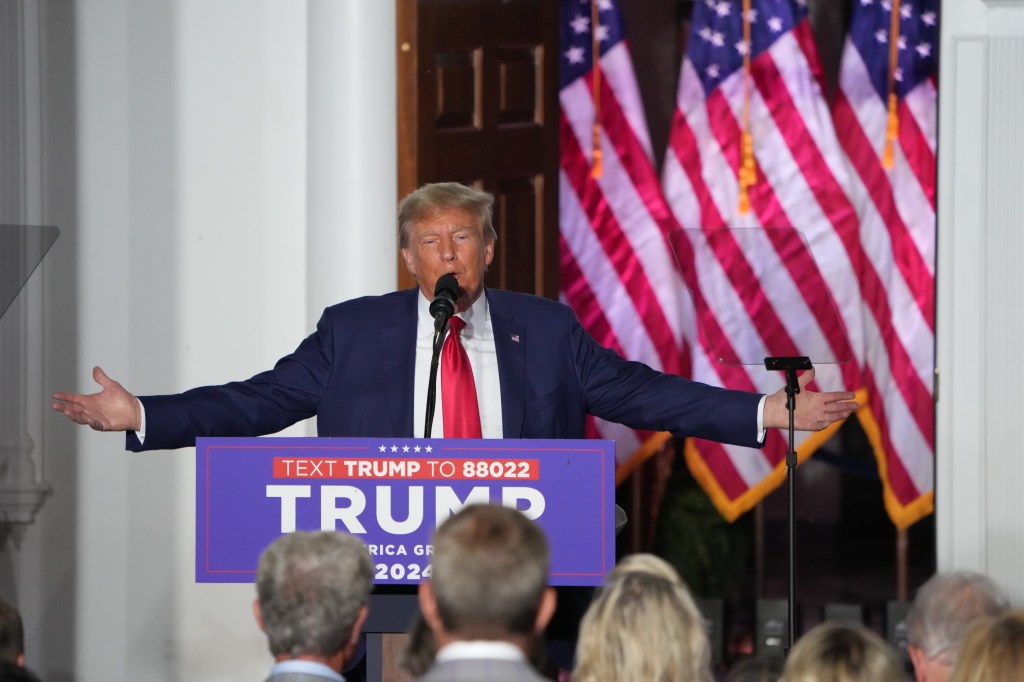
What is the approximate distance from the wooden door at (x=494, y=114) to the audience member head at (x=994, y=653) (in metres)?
3.49

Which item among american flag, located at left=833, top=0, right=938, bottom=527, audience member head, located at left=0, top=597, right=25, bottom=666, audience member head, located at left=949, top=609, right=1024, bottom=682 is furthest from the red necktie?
american flag, located at left=833, top=0, right=938, bottom=527

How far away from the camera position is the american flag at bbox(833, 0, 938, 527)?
624cm

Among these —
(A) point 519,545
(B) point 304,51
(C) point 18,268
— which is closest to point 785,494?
(B) point 304,51

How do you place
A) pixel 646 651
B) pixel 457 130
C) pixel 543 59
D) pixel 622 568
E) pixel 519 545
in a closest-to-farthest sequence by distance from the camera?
pixel 519 545
pixel 646 651
pixel 622 568
pixel 457 130
pixel 543 59

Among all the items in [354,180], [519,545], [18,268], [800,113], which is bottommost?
[519,545]

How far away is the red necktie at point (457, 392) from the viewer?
3.47 m

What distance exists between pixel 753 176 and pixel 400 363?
3.08 metres

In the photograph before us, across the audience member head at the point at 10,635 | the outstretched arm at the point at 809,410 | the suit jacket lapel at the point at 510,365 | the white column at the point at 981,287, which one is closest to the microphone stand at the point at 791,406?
the outstretched arm at the point at 809,410

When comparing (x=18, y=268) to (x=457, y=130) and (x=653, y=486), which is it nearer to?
(x=457, y=130)

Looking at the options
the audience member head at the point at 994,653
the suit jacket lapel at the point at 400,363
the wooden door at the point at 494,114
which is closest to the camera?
the audience member head at the point at 994,653

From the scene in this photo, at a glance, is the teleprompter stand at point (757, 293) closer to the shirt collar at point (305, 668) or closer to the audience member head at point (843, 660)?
the audience member head at point (843, 660)

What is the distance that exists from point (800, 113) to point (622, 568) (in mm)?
4272

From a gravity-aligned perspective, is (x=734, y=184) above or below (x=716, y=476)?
above

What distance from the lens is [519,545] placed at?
1959 mm
